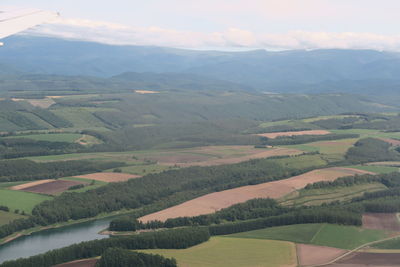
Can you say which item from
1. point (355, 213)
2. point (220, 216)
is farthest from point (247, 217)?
point (355, 213)

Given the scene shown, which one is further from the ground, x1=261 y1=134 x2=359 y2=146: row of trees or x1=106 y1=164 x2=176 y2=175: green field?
x1=261 y1=134 x2=359 y2=146: row of trees

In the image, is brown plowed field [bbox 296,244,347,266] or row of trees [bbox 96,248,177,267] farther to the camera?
brown plowed field [bbox 296,244,347,266]

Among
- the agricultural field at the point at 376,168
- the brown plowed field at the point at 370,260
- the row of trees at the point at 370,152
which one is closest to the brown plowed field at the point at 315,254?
the brown plowed field at the point at 370,260

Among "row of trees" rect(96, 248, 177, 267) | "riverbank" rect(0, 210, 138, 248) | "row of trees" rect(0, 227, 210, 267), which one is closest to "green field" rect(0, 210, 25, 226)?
"riverbank" rect(0, 210, 138, 248)

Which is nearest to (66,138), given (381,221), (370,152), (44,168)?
(44,168)

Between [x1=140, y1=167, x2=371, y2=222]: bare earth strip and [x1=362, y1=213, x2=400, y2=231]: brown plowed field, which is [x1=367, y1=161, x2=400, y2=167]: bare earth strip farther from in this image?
[x1=362, y1=213, x2=400, y2=231]: brown plowed field

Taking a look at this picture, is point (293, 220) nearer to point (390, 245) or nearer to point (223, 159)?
point (390, 245)

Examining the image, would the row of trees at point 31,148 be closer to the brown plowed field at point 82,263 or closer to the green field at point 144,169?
the green field at point 144,169
